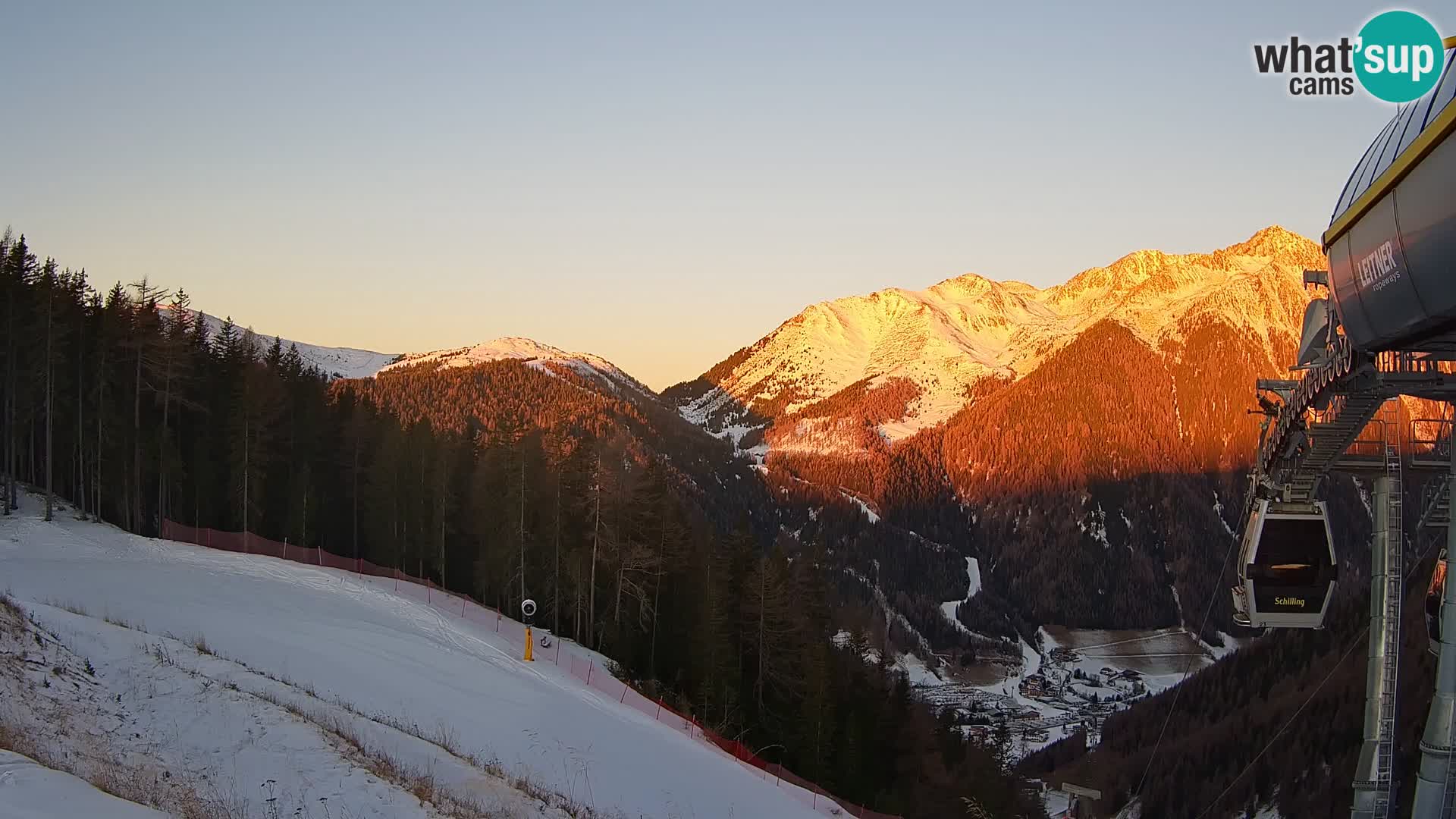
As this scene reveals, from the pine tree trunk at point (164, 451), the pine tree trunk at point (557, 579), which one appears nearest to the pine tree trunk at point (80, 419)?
the pine tree trunk at point (164, 451)

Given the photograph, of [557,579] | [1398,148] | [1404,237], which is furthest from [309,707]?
[557,579]

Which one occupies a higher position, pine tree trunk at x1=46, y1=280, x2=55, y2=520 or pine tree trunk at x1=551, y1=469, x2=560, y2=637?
pine tree trunk at x1=46, y1=280, x2=55, y2=520

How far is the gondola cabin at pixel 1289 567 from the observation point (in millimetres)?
21922

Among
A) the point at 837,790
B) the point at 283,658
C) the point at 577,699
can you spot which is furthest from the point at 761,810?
the point at 837,790

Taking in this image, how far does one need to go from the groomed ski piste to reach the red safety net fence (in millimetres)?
1293

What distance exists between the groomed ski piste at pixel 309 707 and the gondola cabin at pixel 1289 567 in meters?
10.5

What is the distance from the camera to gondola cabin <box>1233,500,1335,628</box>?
21.9 m

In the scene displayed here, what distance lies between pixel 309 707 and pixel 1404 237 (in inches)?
653

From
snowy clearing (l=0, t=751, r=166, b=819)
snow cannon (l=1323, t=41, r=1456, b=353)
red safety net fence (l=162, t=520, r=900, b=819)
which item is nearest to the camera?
snowy clearing (l=0, t=751, r=166, b=819)

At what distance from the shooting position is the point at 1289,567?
22.0 m

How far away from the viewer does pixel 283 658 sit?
22.4 m

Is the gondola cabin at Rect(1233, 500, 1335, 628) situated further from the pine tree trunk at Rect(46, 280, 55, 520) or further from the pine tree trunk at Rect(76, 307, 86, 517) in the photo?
the pine tree trunk at Rect(76, 307, 86, 517)

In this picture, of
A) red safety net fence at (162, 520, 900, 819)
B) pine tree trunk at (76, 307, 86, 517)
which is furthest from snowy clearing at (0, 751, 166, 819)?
pine tree trunk at (76, 307, 86, 517)

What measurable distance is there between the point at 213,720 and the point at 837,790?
3233cm
